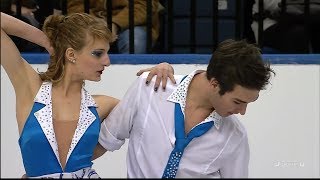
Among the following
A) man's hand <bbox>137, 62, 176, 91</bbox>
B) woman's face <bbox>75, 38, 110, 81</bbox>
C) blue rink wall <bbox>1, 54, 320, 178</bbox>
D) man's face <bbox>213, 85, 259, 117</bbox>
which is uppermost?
woman's face <bbox>75, 38, 110, 81</bbox>

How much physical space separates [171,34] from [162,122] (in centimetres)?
138

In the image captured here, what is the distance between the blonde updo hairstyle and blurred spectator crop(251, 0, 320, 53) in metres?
1.40

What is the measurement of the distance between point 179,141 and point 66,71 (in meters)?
0.43

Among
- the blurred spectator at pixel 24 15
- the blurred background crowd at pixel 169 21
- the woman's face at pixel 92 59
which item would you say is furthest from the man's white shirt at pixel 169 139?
the blurred spectator at pixel 24 15

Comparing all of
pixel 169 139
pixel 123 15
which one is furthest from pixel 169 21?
pixel 169 139

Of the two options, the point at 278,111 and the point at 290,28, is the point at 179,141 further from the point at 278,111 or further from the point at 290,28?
the point at 290,28

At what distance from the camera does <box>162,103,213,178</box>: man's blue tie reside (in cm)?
202

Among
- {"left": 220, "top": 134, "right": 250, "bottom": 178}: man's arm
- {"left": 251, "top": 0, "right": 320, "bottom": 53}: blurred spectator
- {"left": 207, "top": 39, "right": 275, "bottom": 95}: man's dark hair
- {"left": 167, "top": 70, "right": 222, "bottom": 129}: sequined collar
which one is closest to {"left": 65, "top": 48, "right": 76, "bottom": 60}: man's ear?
{"left": 167, "top": 70, "right": 222, "bottom": 129}: sequined collar

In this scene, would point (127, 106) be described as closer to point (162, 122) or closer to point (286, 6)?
point (162, 122)

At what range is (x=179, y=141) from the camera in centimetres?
202

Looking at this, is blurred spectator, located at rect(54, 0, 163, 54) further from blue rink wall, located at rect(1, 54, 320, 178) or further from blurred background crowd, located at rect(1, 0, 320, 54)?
blue rink wall, located at rect(1, 54, 320, 178)

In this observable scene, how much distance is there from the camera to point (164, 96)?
209 centimetres

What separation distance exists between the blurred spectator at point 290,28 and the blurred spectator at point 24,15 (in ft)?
3.57

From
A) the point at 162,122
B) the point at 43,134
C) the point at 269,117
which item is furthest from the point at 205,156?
the point at 269,117
